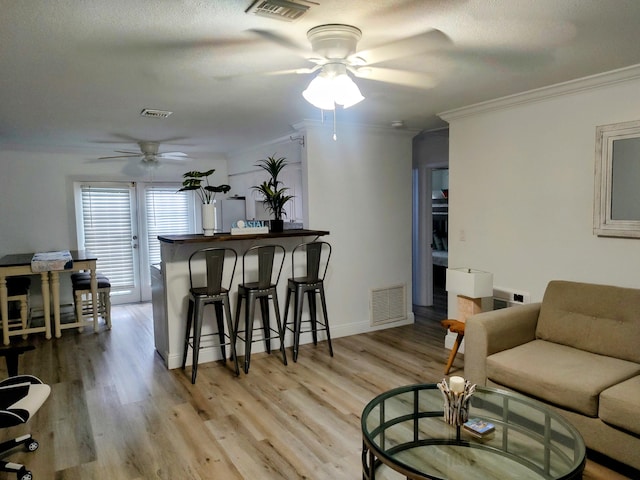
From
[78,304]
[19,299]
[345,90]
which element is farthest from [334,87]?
[19,299]

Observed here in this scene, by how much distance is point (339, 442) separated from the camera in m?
2.73

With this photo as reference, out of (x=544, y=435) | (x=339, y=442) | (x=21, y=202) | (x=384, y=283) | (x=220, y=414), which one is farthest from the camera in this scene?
(x=21, y=202)

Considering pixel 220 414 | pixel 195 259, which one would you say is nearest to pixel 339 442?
pixel 220 414

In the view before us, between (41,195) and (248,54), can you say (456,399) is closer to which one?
(248,54)

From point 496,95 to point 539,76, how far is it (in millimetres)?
543

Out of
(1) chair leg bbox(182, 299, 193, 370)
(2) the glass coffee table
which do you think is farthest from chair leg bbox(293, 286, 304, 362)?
(2) the glass coffee table

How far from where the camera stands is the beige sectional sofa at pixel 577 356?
231 cm

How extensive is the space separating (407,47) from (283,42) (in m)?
0.72

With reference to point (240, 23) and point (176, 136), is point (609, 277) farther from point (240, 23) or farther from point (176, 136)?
point (176, 136)

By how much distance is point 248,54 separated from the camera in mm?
2570

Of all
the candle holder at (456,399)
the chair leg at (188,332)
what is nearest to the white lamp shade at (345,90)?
the candle holder at (456,399)

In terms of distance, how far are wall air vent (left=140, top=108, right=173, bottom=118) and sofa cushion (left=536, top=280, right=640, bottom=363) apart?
3688mm

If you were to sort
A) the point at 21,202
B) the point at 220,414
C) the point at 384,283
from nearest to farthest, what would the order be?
the point at 220,414 → the point at 384,283 → the point at 21,202

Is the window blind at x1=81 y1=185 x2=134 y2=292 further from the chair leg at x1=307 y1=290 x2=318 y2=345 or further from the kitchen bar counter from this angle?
the chair leg at x1=307 y1=290 x2=318 y2=345
